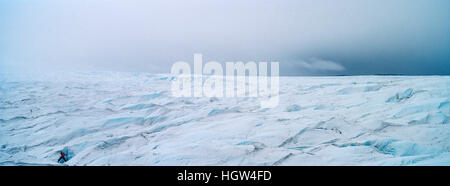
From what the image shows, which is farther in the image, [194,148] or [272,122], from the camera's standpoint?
[272,122]

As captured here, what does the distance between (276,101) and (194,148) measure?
4.27m

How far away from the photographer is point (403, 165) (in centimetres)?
256

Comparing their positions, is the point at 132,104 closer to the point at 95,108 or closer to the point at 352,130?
the point at 95,108

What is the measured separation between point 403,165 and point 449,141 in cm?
146

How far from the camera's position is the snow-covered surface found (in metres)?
3.12

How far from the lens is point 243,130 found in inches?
169

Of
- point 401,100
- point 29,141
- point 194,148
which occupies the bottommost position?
point 29,141

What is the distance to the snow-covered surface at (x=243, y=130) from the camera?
10.2 feet
